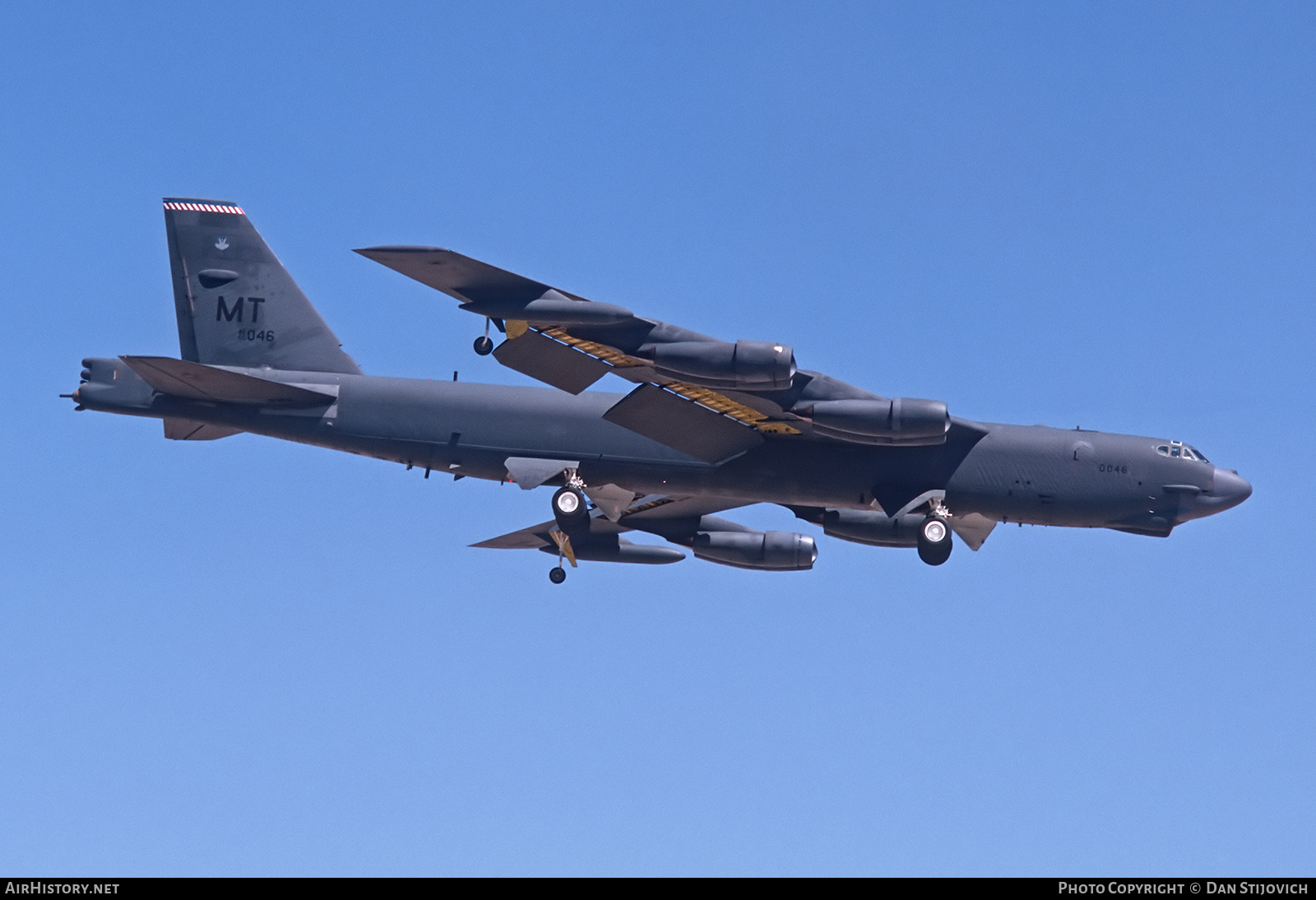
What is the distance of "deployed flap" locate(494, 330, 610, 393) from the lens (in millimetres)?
26422

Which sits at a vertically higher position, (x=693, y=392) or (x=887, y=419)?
(x=693, y=392)

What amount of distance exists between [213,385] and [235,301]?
283 centimetres

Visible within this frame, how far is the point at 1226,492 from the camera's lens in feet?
90.8

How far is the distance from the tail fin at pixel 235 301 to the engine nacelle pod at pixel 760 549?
782 cm

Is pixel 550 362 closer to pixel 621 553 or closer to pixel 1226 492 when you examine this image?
pixel 621 553

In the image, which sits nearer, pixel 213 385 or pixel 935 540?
pixel 935 540

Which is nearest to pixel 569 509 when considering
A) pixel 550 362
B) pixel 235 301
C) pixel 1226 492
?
pixel 550 362

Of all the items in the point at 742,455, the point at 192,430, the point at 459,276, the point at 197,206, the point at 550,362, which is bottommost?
the point at 742,455

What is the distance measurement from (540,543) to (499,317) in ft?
30.7

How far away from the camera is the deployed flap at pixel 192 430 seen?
2928cm

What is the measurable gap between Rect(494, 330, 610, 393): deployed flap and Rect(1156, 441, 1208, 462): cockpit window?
31.3ft

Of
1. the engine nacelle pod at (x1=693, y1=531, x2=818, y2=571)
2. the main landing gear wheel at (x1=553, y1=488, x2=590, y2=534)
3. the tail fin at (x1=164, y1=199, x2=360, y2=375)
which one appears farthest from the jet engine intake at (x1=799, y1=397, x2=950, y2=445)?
the tail fin at (x1=164, y1=199, x2=360, y2=375)

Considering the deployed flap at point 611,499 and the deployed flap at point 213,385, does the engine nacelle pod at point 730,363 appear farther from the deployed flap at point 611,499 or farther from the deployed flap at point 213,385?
the deployed flap at point 213,385
